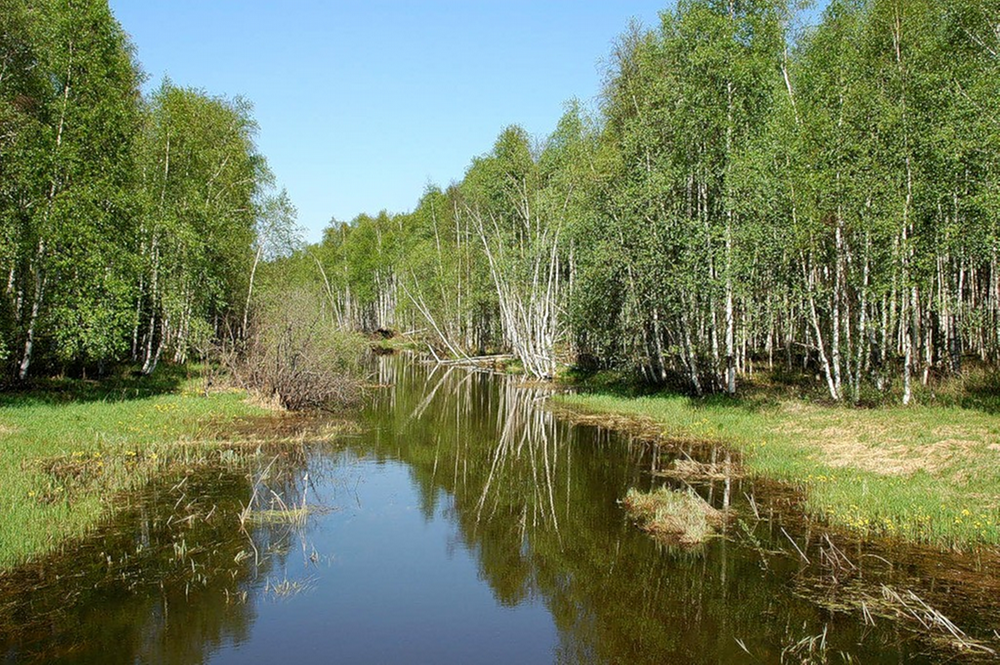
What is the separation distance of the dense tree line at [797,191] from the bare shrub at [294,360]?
41.1 feet

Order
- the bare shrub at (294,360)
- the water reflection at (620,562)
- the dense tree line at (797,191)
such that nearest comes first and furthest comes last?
the water reflection at (620,562), the dense tree line at (797,191), the bare shrub at (294,360)

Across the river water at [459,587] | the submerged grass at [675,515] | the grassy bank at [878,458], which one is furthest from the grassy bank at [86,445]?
the grassy bank at [878,458]

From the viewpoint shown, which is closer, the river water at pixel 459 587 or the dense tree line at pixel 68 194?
the river water at pixel 459 587

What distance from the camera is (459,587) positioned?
11250mm

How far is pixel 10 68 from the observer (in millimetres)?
22734

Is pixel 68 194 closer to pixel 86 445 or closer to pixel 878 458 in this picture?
pixel 86 445

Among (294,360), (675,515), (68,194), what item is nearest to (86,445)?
(68,194)

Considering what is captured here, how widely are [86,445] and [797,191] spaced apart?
23.2 meters

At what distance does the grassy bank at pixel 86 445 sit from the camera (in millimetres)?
11680

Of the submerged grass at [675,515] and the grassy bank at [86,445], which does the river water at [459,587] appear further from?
the grassy bank at [86,445]

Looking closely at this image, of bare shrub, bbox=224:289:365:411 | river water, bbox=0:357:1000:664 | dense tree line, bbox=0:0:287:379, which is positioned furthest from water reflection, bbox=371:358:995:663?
dense tree line, bbox=0:0:287:379

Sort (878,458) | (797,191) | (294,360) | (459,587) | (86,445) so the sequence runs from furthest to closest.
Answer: (294,360)
(797,191)
(86,445)
(878,458)
(459,587)

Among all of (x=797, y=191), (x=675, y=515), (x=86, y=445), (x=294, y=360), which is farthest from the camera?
(x=294, y=360)

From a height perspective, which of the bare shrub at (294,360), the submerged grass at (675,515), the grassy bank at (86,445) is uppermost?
the bare shrub at (294,360)
